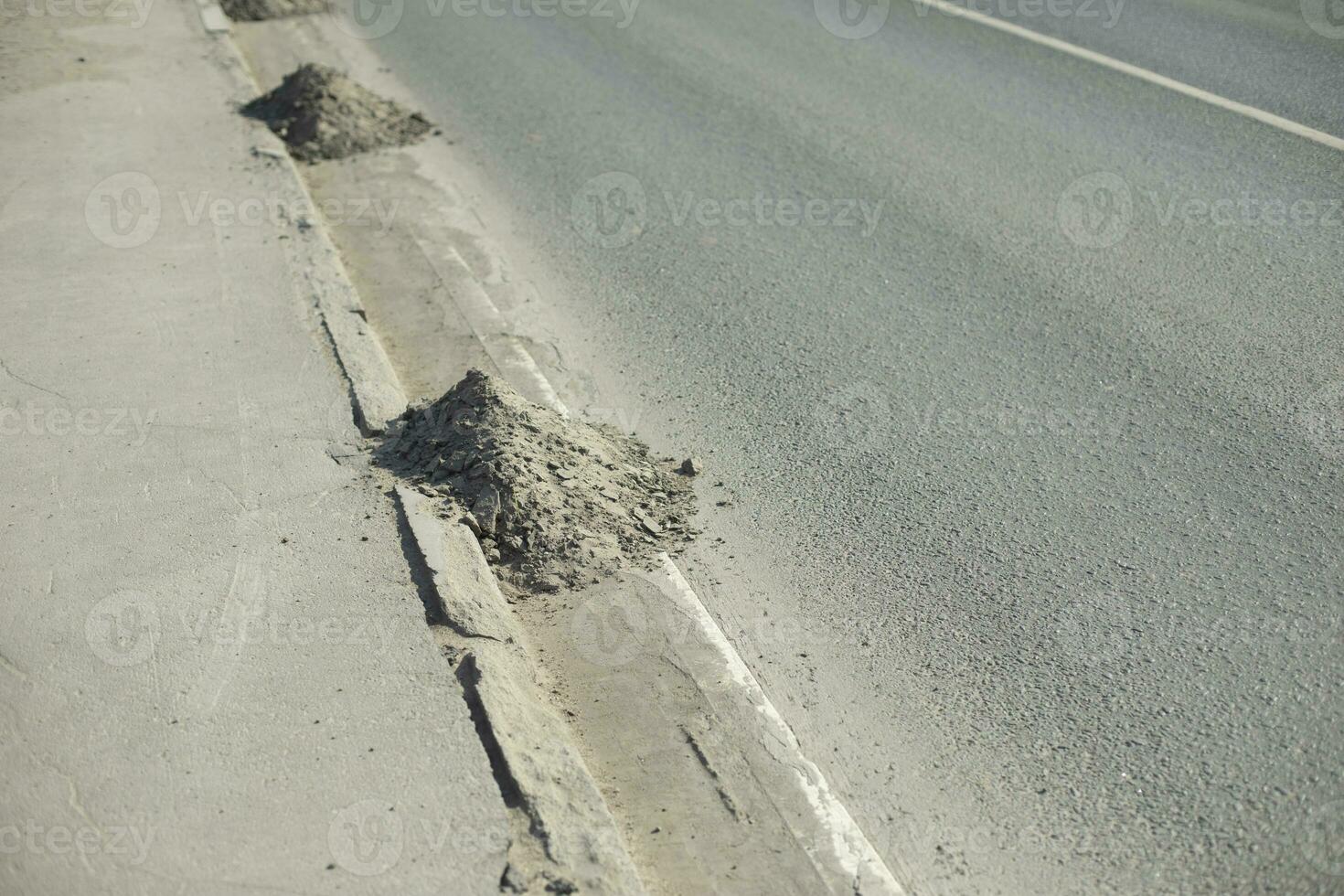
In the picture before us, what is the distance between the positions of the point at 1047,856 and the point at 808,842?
691mm

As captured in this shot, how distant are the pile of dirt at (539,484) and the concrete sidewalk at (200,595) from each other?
304mm

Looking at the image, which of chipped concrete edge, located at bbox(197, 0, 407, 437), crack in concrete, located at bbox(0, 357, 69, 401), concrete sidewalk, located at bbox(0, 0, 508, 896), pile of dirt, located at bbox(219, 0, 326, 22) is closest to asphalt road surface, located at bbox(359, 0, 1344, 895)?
chipped concrete edge, located at bbox(197, 0, 407, 437)

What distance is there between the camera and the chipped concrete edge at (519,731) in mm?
3199

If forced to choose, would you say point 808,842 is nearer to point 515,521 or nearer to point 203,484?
point 515,521

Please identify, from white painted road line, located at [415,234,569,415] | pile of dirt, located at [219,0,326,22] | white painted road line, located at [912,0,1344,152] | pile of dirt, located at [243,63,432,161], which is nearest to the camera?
white painted road line, located at [415,234,569,415]

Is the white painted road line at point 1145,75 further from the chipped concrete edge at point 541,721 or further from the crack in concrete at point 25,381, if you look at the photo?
the crack in concrete at point 25,381

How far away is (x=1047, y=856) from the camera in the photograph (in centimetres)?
333

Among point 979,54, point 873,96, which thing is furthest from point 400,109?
point 979,54

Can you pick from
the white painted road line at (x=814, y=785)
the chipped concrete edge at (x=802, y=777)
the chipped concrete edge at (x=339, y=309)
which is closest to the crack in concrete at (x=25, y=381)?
the chipped concrete edge at (x=339, y=309)

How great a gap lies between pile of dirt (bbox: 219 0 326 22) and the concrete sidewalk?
5220mm

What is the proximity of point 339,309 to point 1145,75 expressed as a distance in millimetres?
6674

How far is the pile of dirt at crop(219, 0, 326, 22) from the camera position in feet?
39.1

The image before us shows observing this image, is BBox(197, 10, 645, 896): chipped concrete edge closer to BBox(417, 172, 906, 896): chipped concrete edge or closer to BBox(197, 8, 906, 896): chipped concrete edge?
BBox(197, 8, 906, 896): chipped concrete edge

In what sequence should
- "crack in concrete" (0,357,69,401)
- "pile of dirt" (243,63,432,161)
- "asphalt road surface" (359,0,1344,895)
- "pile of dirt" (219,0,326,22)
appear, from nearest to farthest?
"asphalt road surface" (359,0,1344,895) < "crack in concrete" (0,357,69,401) < "pile of dirt" (243,63,432,161) < "pile of dirt" (219,0,326,22)
